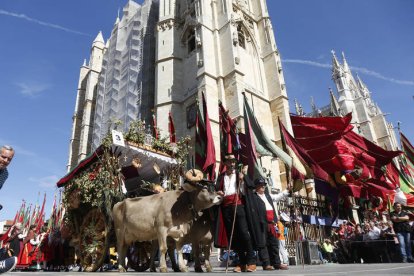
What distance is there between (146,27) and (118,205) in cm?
2544

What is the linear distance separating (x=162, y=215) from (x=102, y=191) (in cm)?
200

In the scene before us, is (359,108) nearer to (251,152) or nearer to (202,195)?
(251,152)

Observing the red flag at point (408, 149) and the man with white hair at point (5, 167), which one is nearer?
the man with white hair at point (5, 167)

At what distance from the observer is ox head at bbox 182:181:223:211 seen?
183 inches

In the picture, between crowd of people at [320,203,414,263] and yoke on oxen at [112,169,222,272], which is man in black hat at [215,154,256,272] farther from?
crowd of people at [320,203,414,263]

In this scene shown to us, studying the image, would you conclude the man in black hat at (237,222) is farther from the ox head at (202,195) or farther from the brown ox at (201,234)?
the brown ox at (201,234)

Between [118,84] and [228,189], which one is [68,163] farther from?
[228,189]

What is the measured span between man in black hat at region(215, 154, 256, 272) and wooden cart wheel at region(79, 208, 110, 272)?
2584mm

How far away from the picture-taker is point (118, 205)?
559cm

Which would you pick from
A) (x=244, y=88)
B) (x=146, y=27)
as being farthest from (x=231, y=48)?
(x=146, y=27)

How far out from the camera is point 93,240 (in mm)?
6094

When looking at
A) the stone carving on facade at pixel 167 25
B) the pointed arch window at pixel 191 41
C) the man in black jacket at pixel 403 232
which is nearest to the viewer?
the man in black jacket at pixel 403 232

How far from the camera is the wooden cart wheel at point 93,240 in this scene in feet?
19.2

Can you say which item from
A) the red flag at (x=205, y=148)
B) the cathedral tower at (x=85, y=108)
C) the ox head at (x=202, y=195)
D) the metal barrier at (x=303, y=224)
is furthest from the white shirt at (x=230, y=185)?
the cathedral tower at (x=85, y=108)
